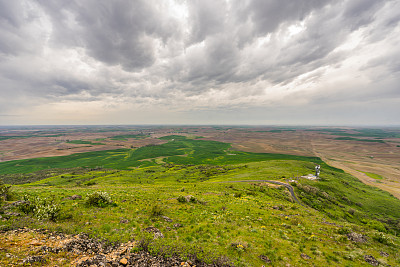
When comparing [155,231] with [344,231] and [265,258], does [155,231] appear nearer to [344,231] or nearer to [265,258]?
[265,258]

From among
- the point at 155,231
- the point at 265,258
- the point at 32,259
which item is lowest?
the point at 265,258

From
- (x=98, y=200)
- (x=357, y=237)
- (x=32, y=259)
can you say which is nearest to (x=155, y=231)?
(x=32, y=259)

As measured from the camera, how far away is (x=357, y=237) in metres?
16.1

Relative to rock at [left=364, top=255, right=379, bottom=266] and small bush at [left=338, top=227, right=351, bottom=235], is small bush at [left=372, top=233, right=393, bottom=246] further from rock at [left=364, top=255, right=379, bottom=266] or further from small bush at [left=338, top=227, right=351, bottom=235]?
rock at [left=364, top=255, right=379, bottom=266]

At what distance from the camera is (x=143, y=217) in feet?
58.4

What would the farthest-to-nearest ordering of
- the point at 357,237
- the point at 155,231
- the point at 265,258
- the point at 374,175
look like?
the point at 374,175 → the point at 357,237 → the point at 155,231 → the point at 265,258

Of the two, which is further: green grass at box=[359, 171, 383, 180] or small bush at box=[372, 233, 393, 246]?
green grass at box=[359, 171, 383, 180]

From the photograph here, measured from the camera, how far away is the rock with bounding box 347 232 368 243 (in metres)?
15.7

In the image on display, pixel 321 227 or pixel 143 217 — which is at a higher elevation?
pixel 143 217

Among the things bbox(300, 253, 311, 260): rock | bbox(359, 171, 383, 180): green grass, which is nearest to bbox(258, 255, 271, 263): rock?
bbox(300, 253, 311, 260): rock

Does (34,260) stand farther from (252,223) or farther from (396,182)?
(396,182)

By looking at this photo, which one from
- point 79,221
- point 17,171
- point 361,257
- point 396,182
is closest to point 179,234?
point 79,221

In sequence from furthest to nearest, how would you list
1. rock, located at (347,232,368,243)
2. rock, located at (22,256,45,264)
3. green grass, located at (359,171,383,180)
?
green grass, located at (359,171,383,180) < rock, located at (347,232,368,243) < rock, located at (22,256,45,264)

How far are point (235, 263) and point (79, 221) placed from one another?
1556cm
